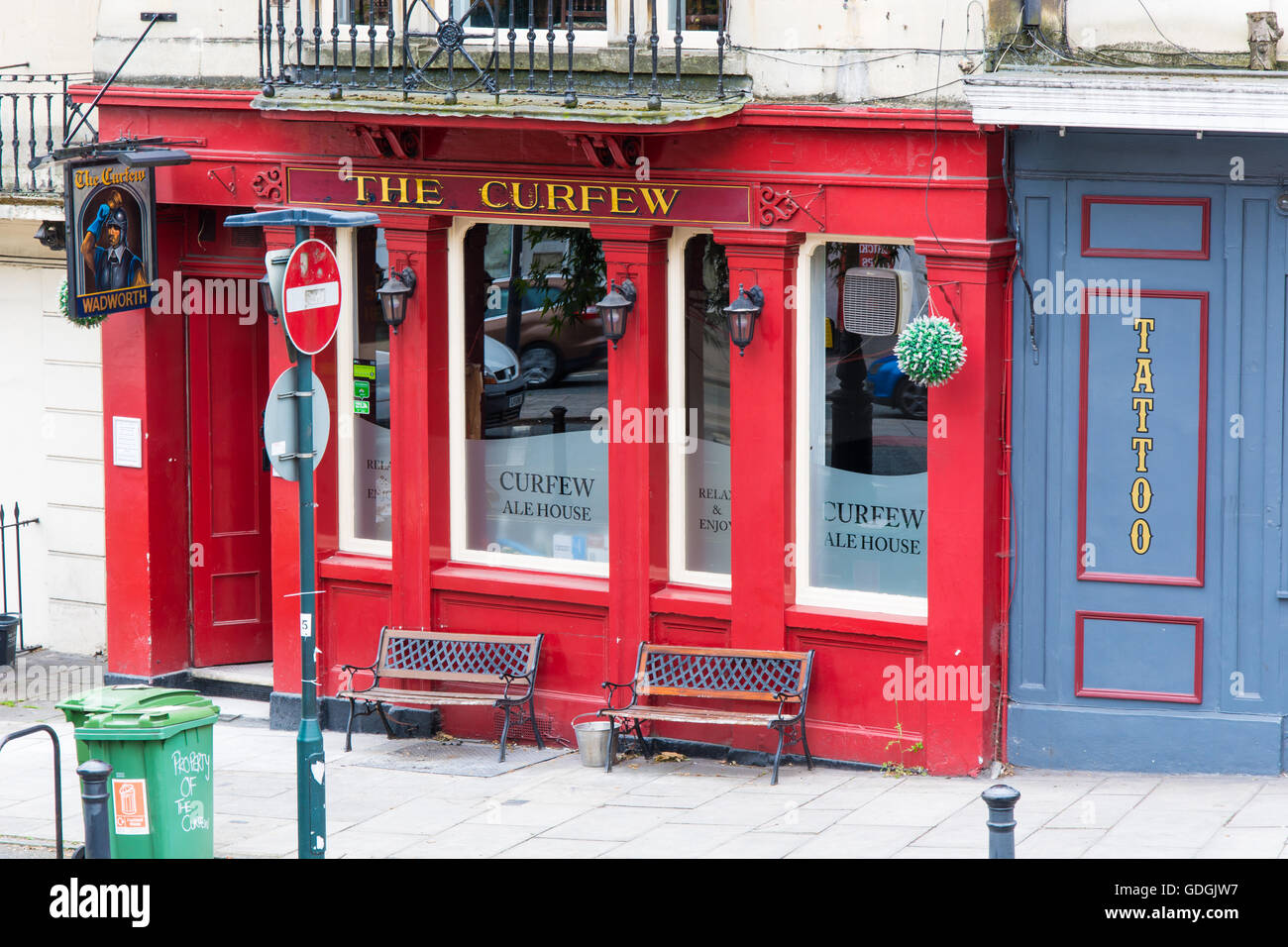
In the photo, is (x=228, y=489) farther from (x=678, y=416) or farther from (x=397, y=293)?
(x=678, y=416)

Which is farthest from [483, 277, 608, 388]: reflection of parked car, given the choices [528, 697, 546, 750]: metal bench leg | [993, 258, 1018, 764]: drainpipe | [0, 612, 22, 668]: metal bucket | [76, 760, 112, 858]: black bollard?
[0, 612, 22, 668]: metal bucket

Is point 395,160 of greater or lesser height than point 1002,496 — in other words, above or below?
above

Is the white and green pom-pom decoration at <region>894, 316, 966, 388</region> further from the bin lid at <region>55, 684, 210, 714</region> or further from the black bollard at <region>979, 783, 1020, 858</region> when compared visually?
the bin lid at <region>55, 684, 210, 714</region>

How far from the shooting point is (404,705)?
1261 cm

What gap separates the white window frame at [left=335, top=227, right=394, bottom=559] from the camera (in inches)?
522

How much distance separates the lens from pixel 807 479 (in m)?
11.8

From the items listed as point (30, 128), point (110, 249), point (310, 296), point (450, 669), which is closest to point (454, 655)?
point (450, 669)

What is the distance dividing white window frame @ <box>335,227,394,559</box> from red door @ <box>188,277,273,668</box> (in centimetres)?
104

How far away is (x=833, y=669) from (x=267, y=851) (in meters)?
3.72

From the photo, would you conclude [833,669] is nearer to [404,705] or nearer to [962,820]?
[962,820]

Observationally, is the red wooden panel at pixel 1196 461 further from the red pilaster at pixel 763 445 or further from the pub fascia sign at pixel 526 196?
the pub fascia sign at pixel 526 196

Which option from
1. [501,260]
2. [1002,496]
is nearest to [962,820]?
[1002,496]

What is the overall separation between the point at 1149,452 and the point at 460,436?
4.75 metres

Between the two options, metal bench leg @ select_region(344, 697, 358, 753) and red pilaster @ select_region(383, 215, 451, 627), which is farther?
red pilaster @ select_region(383, 215, 451, 627)
